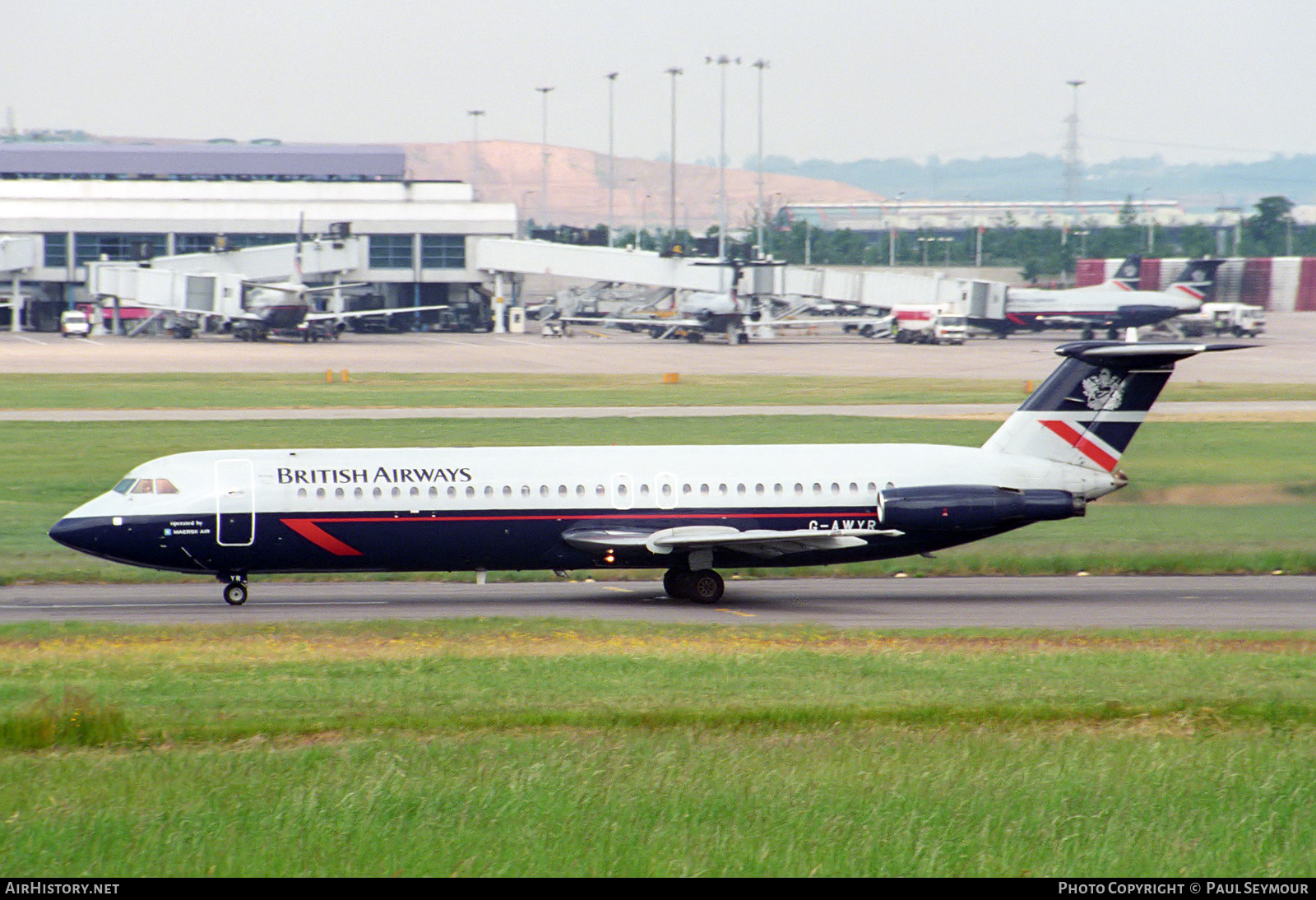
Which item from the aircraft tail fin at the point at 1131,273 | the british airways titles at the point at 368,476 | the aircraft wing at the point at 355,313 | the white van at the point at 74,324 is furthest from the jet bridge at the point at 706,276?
the british airways titles at the point at 368,476

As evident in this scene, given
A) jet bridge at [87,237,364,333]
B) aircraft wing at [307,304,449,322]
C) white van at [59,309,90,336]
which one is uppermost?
jet bridge at [87,237,364,333]

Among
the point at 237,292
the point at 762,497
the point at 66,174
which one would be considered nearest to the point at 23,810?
the point at 762,497

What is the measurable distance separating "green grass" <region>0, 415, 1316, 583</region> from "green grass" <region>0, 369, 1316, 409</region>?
28.4 feet

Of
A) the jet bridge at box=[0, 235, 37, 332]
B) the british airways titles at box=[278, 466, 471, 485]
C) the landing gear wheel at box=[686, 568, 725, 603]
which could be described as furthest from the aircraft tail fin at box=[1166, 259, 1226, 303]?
the british airways titles at box=[278, 466, 471, 485]

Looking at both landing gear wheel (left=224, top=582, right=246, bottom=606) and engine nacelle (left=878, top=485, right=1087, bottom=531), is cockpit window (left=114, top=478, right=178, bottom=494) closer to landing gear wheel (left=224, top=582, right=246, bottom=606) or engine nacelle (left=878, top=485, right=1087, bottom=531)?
landing gear wheel (left=224, top=582, right=246, bottom=606)

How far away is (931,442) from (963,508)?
1972cm

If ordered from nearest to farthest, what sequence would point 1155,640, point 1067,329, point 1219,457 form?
1. point 1155,640
2. point 1219,457
3. point 1067,329

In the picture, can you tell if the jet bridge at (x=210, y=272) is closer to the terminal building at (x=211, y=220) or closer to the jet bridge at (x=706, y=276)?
the terminal building at (x=211, y=220)

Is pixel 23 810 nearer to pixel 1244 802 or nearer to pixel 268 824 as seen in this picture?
pixel 268 824

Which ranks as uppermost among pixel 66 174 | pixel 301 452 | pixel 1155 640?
pixel 66 174

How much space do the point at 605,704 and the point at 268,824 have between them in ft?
19.4

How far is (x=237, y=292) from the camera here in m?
107

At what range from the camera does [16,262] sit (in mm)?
118000

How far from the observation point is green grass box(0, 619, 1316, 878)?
400 inches
